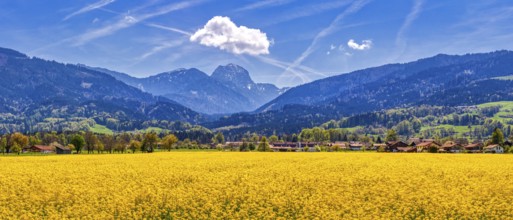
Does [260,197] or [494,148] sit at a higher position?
[494,148]

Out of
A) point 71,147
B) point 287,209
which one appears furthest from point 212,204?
point 71,147

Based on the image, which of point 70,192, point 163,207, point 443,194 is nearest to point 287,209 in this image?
point 163,207

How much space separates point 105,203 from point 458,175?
27.8m

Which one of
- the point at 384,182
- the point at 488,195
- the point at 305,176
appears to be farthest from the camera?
the point at 305,176

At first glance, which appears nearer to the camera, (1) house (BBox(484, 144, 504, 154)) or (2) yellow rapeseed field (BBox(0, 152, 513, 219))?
(2) yellow rapeseed field (BBox(0, 152, 513, 219))

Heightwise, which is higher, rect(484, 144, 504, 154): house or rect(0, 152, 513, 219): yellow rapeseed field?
rect(484, 144, 504, 154): house

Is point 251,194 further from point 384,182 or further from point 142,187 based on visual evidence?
point 384,182

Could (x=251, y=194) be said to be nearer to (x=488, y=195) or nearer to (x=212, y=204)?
(x=212, y=204)

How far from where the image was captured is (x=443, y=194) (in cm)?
2705

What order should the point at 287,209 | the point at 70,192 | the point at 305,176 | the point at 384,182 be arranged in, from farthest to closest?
1. the point at 305,176
2. the point at 384,182
3. the point at 70,192
4. the point at 287,209

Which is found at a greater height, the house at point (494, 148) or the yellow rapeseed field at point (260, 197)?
the house at point (494, 148)

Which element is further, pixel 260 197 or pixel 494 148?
pixel 494 148

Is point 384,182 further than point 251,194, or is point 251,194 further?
point 384,182

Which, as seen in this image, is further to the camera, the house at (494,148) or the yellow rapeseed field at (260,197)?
the house at (494,148)
